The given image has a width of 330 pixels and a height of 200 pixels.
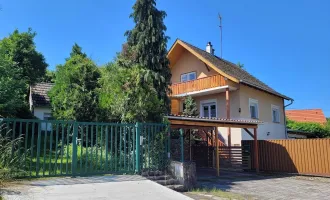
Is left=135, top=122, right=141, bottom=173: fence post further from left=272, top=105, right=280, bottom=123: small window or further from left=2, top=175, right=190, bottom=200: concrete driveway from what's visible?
left=272, top=105, right=280, bottom=123: small window

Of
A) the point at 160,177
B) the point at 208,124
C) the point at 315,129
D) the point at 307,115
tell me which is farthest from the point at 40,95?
the point at 307,115

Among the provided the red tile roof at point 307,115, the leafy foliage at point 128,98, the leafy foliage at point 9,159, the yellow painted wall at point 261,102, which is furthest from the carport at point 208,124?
the red tile roof at point 307,115

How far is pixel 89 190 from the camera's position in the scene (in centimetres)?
730

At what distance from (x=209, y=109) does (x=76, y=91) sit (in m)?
11.7

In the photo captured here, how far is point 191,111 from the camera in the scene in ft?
68.5

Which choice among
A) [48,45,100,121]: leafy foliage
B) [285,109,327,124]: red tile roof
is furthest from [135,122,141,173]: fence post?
[285,109,327,124]: red tile roof

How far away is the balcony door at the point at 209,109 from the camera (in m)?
22.0

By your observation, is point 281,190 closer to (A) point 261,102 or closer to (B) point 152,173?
(B) point 152,173

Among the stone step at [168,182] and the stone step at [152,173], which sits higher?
the stone step at [152,173]

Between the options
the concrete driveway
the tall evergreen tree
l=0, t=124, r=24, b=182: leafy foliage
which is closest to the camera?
the concrete driveway

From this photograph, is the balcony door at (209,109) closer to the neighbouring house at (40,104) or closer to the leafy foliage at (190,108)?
the leafy foliage at (190,108)

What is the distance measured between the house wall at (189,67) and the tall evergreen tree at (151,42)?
7.69 m

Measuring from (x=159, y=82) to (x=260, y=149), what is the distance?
7332mm

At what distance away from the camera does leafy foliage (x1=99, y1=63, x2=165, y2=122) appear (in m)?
11.5
